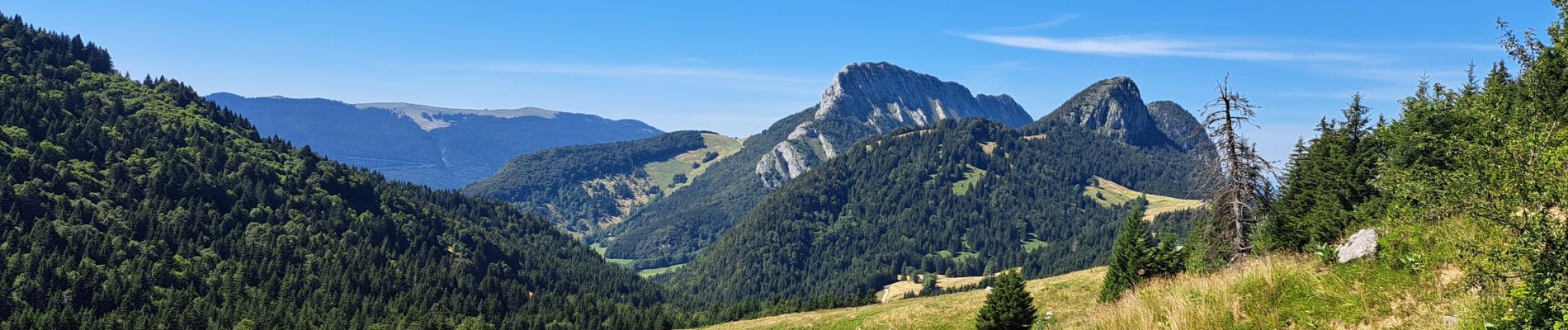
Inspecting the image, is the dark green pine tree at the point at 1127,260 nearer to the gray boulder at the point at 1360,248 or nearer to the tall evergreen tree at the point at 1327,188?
the tall evergreen tree at the point at 1327,188

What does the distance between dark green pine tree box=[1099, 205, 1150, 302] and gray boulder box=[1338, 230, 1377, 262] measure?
2226 centimetres

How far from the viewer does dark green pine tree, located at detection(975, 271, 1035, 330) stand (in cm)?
3616

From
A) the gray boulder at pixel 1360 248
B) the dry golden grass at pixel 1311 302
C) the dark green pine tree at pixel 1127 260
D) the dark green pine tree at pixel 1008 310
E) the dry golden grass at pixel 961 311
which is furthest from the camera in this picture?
the dry golden grass at pixel 961 311

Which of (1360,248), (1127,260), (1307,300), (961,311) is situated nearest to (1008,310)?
(1127,260)

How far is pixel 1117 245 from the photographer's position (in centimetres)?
4519

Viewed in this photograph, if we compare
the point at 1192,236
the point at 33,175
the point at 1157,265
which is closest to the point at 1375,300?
the point at 1157,265

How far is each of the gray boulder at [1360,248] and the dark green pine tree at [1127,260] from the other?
2226 cm

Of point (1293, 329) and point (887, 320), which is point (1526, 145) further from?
point (887, 320)

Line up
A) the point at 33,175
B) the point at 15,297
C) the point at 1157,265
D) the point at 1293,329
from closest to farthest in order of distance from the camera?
the point at 1293,329
the point at 1157,265
the point at 15,297
the point at 33,175

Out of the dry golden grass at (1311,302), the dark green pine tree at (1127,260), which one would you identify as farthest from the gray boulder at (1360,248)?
the dark green pine tree at (1127,260)

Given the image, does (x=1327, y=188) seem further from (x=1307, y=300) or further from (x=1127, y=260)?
(x=1307, y=300)

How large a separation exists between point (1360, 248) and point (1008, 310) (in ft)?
62.8

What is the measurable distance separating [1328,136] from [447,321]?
17458 cm

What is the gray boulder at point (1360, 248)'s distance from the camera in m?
17.7
